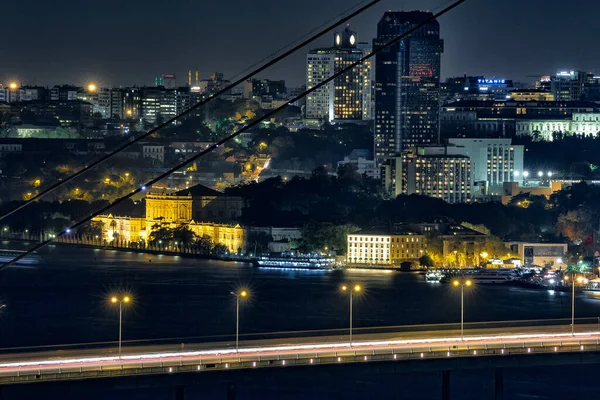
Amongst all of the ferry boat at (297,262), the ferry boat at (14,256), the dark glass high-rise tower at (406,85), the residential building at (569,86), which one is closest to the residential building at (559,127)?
the dark glass high-rise tower at (406,85)

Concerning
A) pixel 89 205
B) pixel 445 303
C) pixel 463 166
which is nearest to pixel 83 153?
pixel 89 205

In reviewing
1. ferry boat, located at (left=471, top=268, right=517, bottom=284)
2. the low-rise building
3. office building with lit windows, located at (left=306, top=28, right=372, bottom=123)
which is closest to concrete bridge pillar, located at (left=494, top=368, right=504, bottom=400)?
ferry boat, located at (left=471, top=268, right=517, bottom=284)

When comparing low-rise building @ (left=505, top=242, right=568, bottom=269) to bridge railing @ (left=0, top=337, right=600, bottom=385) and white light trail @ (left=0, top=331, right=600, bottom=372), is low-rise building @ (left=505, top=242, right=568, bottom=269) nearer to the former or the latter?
white light trail @ (left=0, top=331, right=600, bottom=372)

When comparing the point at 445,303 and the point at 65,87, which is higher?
the point at 65,87

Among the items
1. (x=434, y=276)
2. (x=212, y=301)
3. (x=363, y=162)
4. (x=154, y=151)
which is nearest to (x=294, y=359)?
(x=212, y=301)

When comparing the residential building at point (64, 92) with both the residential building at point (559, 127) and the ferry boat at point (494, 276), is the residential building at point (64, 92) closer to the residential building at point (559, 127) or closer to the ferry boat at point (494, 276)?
the residential building at point (559, 127)

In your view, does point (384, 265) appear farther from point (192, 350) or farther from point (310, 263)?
point (192, 350)

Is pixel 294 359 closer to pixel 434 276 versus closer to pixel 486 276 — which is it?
pixel 434 276
